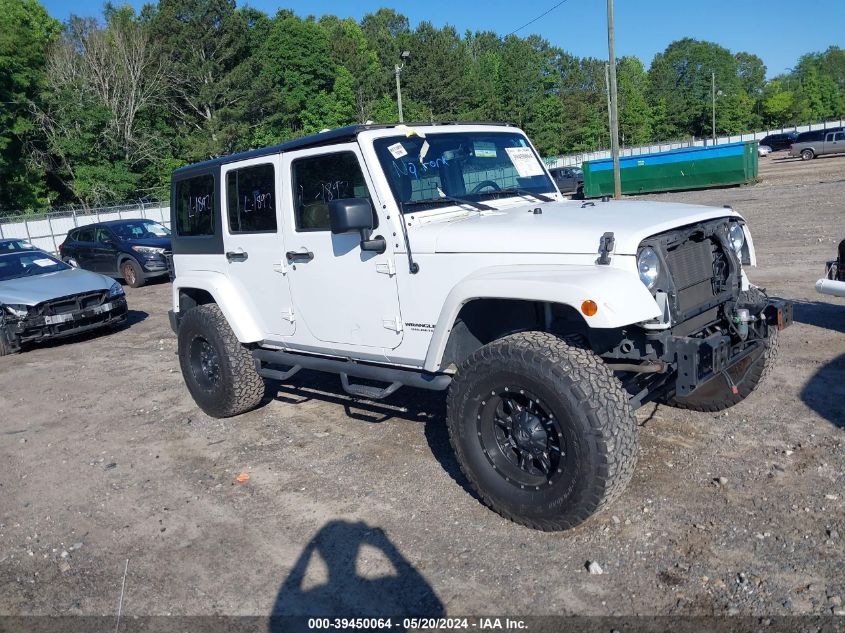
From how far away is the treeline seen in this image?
4181 cm

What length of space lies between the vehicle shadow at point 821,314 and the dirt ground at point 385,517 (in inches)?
23.3

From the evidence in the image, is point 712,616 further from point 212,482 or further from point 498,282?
point 212,482

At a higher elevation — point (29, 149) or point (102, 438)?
point (29, 149)

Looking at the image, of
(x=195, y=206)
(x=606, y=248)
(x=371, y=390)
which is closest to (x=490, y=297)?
(x=606, y=248)

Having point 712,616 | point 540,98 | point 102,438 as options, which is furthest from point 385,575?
point 540,98

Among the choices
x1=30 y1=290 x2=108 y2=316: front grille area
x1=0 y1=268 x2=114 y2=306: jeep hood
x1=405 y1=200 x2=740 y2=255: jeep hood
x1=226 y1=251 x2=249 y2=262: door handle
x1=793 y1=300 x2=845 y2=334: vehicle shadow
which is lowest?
x1=793 y1=300 x2=845 y2=334: vehicle shadow

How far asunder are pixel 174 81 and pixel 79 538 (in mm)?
49322

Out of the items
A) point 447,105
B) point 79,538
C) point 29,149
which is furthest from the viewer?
point 447,105

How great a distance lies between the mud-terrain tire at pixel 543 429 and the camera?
3.55m

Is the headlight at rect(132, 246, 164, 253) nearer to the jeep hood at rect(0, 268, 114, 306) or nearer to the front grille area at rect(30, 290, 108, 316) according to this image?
the jeep hood at rect(0, 268, 114, 306)

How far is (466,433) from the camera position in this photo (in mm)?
4082

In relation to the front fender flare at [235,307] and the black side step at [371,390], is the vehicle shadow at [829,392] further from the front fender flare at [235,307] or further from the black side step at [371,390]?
the front fender flare at [235,307]

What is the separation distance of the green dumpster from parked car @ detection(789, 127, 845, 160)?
664 inches

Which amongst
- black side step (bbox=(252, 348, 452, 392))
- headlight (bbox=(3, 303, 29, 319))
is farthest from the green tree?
black side step (bbox=(252, 348, 452, 392))
